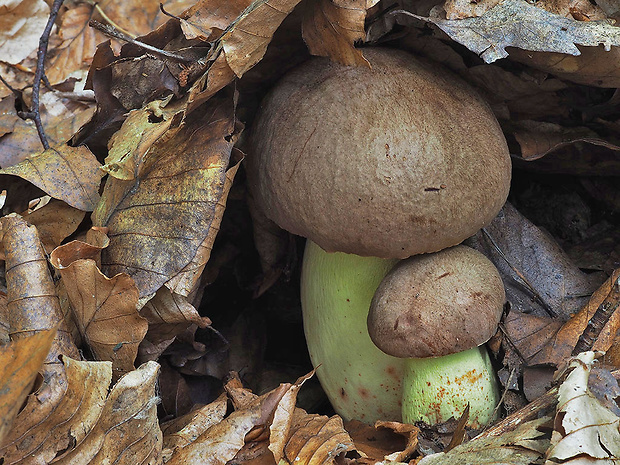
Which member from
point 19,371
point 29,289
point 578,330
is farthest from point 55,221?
point 578,330

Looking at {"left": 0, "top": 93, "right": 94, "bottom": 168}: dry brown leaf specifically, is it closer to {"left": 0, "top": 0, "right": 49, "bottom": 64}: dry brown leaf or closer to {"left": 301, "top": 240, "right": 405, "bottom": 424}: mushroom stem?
{"left": 0, "top": 0, "right": 49, "bottom": 64}: dry brown leaf

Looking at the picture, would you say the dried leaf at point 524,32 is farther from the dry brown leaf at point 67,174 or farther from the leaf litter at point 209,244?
the dry brown leaf at point 67,174

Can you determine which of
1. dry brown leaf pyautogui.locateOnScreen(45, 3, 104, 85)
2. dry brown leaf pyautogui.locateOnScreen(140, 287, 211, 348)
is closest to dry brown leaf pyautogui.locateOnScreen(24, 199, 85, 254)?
dry brown leaf pyautogui.locateOnScreen(140, 287, 211, 348)

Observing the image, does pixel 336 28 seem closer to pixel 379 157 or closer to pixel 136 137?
pixel 379 157

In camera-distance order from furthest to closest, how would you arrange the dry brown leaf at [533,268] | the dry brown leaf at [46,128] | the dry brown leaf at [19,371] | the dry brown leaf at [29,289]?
the dry brown leaf at [46,128]
the dry brown leaf at [533,268]
the dry brown leaf at [29,289]
the dry brown leaf at [19,371]

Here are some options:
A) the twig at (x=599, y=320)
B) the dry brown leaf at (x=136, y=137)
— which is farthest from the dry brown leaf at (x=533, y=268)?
the dry brown leaf at (x=136, y=137)
